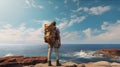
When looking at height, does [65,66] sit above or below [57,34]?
below

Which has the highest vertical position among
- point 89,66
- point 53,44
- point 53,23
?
point 53,23

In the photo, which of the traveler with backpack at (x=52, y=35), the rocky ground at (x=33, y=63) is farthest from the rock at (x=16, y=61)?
the traveler with backpack at (x=52, y=35)

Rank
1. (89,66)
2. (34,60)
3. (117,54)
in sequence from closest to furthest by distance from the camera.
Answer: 1. (89,66)
2. (34,60)
3. (117,54)

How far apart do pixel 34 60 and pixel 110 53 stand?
5296 cm

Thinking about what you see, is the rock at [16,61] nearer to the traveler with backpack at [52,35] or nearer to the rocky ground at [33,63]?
the rocky ground at [33,63]

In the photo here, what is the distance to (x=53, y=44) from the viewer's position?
40.5 ft

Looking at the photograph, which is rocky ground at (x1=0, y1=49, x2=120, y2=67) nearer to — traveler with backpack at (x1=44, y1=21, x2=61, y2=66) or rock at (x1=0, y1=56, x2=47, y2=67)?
rock at (x1=0, y1=56, x2=47, y2=67)

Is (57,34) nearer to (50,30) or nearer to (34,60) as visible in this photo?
(50,30)

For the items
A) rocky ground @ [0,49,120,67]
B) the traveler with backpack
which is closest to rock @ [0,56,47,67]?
rocky ground @ [0,49,120,67]

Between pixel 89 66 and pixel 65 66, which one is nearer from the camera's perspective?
pixel 65 66

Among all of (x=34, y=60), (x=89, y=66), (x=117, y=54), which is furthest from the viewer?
(x=117, y=54)

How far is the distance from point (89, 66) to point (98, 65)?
2.10 ft

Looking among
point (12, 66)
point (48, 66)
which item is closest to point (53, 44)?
point (48, 66)

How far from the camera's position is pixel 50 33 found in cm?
1209
